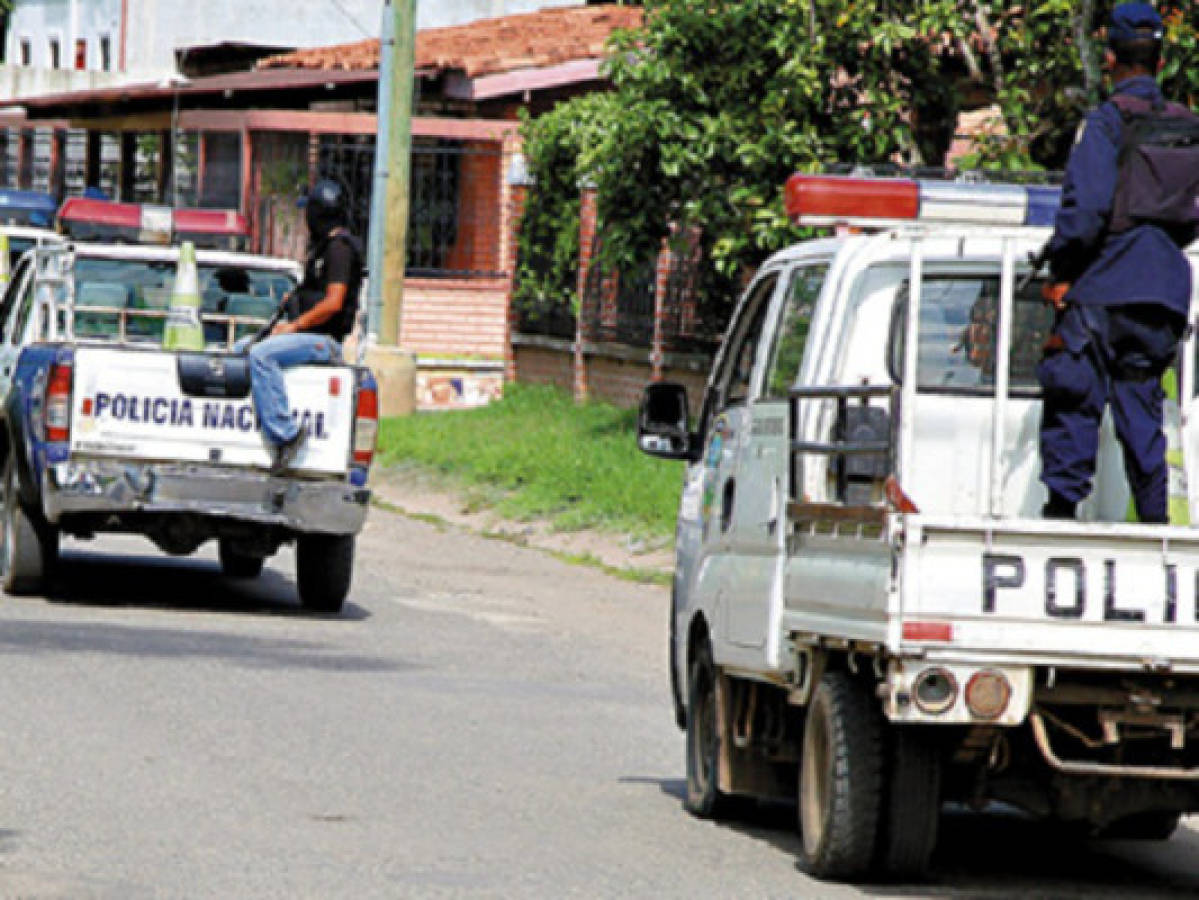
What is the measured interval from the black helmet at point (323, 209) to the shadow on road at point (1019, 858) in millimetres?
5900

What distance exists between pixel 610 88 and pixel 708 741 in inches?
928

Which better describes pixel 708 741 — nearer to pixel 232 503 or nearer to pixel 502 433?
pixel 232 503

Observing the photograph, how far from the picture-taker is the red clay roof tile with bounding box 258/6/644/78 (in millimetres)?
32375

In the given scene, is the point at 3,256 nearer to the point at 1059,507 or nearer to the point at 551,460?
the point at 551,460

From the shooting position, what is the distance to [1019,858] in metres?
8.87

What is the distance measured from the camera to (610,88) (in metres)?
32.4

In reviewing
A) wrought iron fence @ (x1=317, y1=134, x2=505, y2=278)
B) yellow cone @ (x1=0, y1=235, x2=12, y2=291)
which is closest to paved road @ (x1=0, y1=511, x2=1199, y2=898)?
yellow cone @ (x1=0, y1=235, x2=12, y2=291)

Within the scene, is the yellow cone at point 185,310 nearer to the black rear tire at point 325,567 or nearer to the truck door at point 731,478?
the black rear tire at point 325,567

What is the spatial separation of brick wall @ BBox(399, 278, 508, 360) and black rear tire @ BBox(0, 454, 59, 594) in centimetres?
1681

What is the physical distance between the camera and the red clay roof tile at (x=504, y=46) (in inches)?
1275

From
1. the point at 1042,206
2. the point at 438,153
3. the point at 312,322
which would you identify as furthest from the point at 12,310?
the point at 438,153

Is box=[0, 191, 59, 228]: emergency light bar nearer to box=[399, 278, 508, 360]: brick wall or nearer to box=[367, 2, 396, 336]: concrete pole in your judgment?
box=[399, 278, 508, 360]: brick wall

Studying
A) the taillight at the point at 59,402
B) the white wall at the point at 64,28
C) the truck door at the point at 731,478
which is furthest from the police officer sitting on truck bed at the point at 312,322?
the white wall at the point at 64,28

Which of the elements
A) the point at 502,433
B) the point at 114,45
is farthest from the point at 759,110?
the point at 114,45
